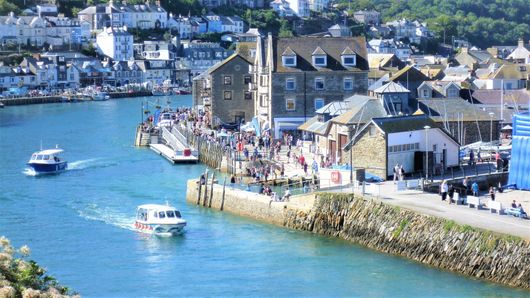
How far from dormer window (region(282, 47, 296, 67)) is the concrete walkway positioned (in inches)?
668

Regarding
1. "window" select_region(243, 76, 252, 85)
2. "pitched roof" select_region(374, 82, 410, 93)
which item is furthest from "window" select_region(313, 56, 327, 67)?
"pitched roof" select_region(374, 82, 410, 93)

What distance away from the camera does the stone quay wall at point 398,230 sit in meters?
26.1

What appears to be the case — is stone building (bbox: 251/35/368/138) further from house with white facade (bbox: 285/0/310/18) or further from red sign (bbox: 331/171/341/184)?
house with white facade (bbox: 285/0/310/18)

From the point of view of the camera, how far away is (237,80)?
2319 inches

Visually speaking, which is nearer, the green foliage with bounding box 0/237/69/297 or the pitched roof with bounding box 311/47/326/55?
the green foliage with bounding box 0/237/69/297

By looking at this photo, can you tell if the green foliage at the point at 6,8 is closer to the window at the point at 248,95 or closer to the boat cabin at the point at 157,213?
the window at the point at 248,95

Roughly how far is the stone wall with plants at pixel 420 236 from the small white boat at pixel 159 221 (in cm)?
314

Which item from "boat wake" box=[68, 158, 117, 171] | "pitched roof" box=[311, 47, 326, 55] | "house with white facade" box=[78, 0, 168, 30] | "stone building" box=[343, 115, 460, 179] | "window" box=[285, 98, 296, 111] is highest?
"house with white facade" box=[78, 0, 168, 30]

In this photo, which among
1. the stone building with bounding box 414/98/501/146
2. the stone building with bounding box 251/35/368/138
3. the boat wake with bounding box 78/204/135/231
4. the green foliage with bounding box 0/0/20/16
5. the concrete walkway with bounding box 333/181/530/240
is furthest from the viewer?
the green foliage with bounding box 0/0/20/16

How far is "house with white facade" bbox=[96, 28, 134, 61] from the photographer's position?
13012 centimetres

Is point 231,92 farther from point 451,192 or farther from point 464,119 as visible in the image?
point 451,192

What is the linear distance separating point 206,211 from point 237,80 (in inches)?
895

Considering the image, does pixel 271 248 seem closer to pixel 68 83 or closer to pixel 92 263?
pixel 92 263

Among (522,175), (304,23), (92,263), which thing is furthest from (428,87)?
(304,23)
